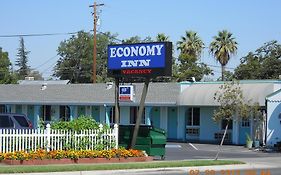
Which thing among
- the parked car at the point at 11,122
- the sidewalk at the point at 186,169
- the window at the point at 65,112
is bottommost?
the sidewalk at the point at 186,169

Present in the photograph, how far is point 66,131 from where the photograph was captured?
996 inches

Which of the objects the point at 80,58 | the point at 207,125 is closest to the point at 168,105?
the point at 207,125

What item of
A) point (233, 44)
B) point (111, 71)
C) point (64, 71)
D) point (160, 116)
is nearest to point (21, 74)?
point (64, 71)

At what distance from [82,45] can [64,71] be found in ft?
21.3

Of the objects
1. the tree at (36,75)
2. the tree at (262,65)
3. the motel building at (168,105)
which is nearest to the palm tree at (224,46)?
the tree at (262,65)

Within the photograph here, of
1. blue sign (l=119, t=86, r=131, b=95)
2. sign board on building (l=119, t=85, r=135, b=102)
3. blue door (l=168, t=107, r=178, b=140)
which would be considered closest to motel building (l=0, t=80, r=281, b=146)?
blue door (l=168, t=107, r=178, b=140)

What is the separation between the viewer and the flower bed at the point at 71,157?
23.2 metres

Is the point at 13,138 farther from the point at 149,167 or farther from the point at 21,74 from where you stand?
the point at 21,74

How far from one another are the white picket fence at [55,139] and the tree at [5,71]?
6885 centimetres

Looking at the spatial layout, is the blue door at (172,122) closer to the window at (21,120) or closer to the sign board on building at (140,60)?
the window at (21,120)

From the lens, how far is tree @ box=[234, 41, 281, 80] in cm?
7000

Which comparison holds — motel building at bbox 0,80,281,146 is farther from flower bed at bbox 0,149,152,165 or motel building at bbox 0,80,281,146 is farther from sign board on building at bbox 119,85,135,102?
flower bed at bbox 0,149,152,165

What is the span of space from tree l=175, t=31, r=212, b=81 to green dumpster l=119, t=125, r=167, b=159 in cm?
4804

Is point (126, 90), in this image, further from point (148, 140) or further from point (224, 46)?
point (224, 46)
